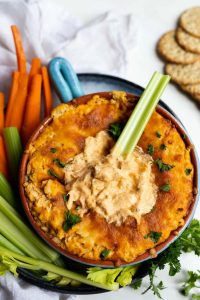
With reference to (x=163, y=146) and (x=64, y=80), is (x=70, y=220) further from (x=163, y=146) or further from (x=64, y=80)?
(x=64, y=80)

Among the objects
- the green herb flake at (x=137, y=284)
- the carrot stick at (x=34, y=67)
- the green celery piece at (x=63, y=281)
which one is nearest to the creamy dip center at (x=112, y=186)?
the green celery piece at (x=63, y=281)

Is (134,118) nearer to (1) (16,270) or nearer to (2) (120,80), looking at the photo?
(2) (120,80)

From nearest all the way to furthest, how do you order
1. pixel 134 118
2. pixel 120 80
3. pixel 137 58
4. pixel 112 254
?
pixel 112 254, pixel 134 118, pixel 120 80, pixel 137 58

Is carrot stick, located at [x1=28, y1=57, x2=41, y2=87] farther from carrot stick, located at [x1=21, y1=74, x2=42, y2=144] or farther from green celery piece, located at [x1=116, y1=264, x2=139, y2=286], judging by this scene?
green celery piece, located at [x1=116, y1=264, x2=139, y2=286]

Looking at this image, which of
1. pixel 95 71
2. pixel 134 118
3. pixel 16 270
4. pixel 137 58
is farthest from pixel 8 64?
pixel 16 270

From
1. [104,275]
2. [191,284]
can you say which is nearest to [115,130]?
[104,275]

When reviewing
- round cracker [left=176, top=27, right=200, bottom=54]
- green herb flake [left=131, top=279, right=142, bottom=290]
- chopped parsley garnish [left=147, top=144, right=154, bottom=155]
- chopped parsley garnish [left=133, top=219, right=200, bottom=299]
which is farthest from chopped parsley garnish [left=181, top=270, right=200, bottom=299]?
round cracker [left=176, top=27, right=200, bottom=54]

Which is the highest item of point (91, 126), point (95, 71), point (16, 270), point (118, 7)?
point (118, 7)
